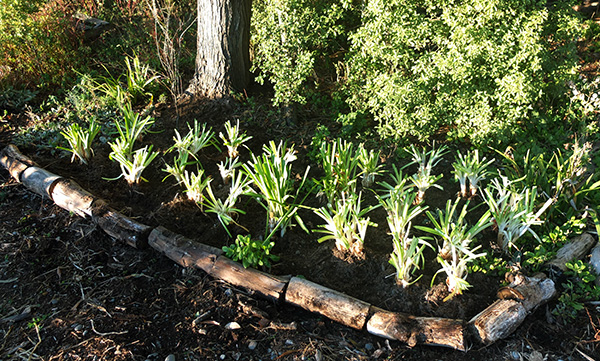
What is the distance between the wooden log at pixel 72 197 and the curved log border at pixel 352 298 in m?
0.02

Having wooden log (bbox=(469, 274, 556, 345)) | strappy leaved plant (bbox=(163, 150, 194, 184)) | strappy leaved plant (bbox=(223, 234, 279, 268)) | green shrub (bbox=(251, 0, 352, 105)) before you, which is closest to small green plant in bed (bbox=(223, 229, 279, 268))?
strappy leaved plant (bbox=(223, 234, 279, 268))

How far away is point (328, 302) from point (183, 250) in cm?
108

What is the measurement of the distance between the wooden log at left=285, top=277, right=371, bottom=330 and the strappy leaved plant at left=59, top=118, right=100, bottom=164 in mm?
2322

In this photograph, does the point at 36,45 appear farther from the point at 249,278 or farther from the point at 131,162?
the point at 249,278

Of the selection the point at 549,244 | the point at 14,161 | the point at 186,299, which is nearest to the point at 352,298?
the point at 186,299

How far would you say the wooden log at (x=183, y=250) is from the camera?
115 inches

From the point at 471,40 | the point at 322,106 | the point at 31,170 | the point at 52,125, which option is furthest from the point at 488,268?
the point at 52,125

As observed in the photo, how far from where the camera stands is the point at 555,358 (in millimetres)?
2465

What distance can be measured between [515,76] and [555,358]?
6.65 ft

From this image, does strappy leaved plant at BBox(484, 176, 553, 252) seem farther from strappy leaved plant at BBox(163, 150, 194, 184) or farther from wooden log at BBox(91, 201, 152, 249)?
wooden log at BBox(91, 201, 152, 249)

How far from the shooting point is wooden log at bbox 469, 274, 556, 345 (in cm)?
245

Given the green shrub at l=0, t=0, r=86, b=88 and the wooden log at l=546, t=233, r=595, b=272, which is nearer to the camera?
the wooden log at l=546, t=233, r=595, b=272

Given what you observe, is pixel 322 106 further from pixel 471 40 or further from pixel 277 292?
pixel 277 292

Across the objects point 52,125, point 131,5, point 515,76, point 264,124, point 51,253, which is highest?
point 515,76
